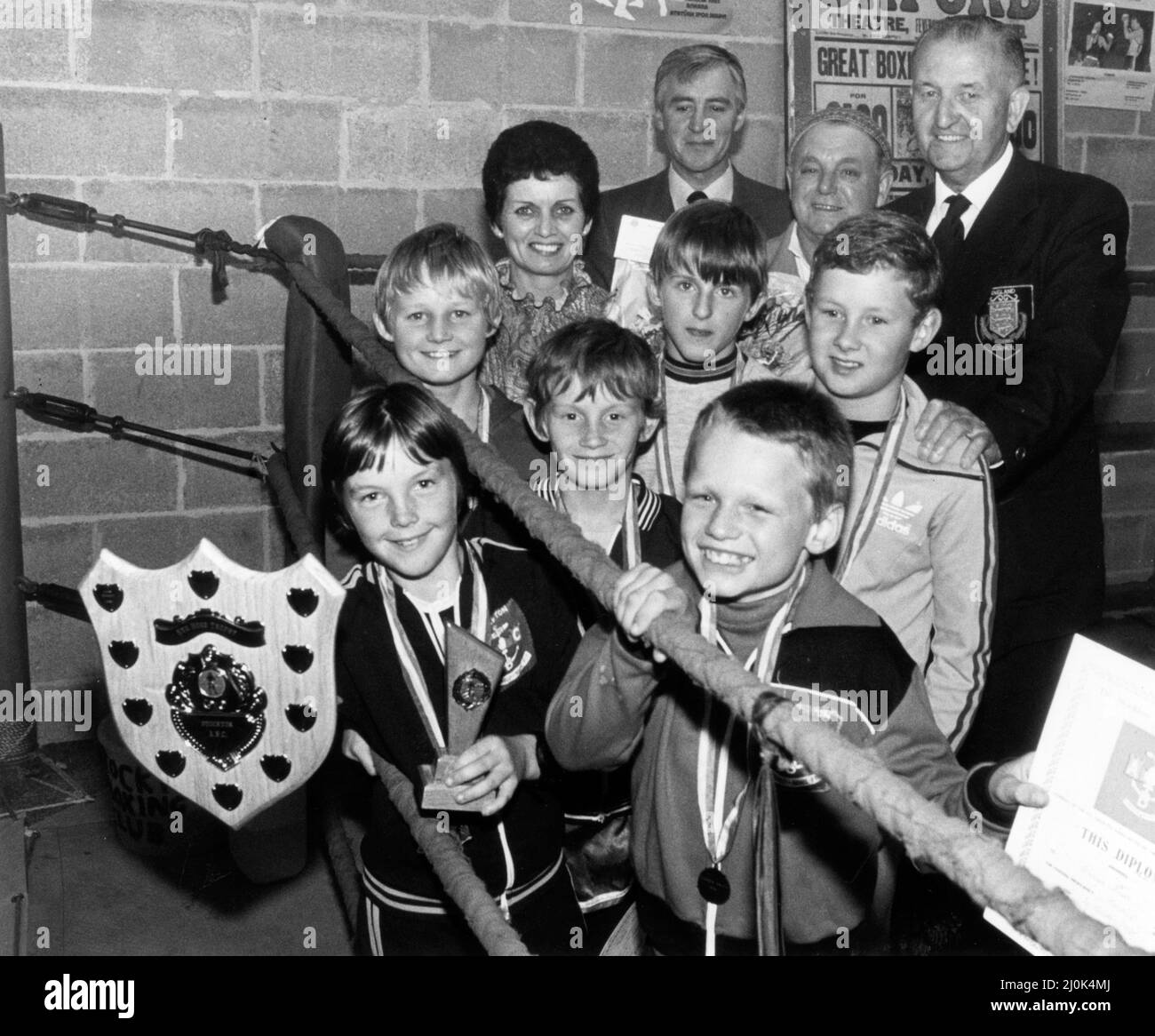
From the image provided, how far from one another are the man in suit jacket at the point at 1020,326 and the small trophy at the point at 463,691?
111 cm

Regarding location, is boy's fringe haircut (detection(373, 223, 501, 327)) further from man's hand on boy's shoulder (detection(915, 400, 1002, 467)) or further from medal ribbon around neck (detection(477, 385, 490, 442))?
man's hand on boy's shoulder (detection(915, 400, 1002, 467))

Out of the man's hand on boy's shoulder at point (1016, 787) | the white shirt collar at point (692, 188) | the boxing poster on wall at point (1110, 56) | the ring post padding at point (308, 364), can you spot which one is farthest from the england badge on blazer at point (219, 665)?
the boxing poster on wall at point (1110, 56)

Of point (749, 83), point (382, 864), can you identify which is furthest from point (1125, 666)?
point (749, 83)

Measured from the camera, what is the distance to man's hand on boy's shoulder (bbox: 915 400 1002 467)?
177 centimetres

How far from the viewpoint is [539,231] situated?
2.39 metres

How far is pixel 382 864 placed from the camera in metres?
1.55

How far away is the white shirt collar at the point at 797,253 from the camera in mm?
2500

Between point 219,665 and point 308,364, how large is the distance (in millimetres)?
1153

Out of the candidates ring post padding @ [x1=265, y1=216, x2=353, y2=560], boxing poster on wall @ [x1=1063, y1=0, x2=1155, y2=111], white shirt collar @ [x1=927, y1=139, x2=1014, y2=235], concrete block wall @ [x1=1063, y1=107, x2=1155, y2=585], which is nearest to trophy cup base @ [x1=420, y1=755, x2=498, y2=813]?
ring post padding @ [x1=265, y1=216, x2=353, y2=560]

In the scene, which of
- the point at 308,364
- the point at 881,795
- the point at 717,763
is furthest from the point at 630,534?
the point at 881,795

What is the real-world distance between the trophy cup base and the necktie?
4.54 ft

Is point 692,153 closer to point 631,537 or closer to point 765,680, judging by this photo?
point 631,537
